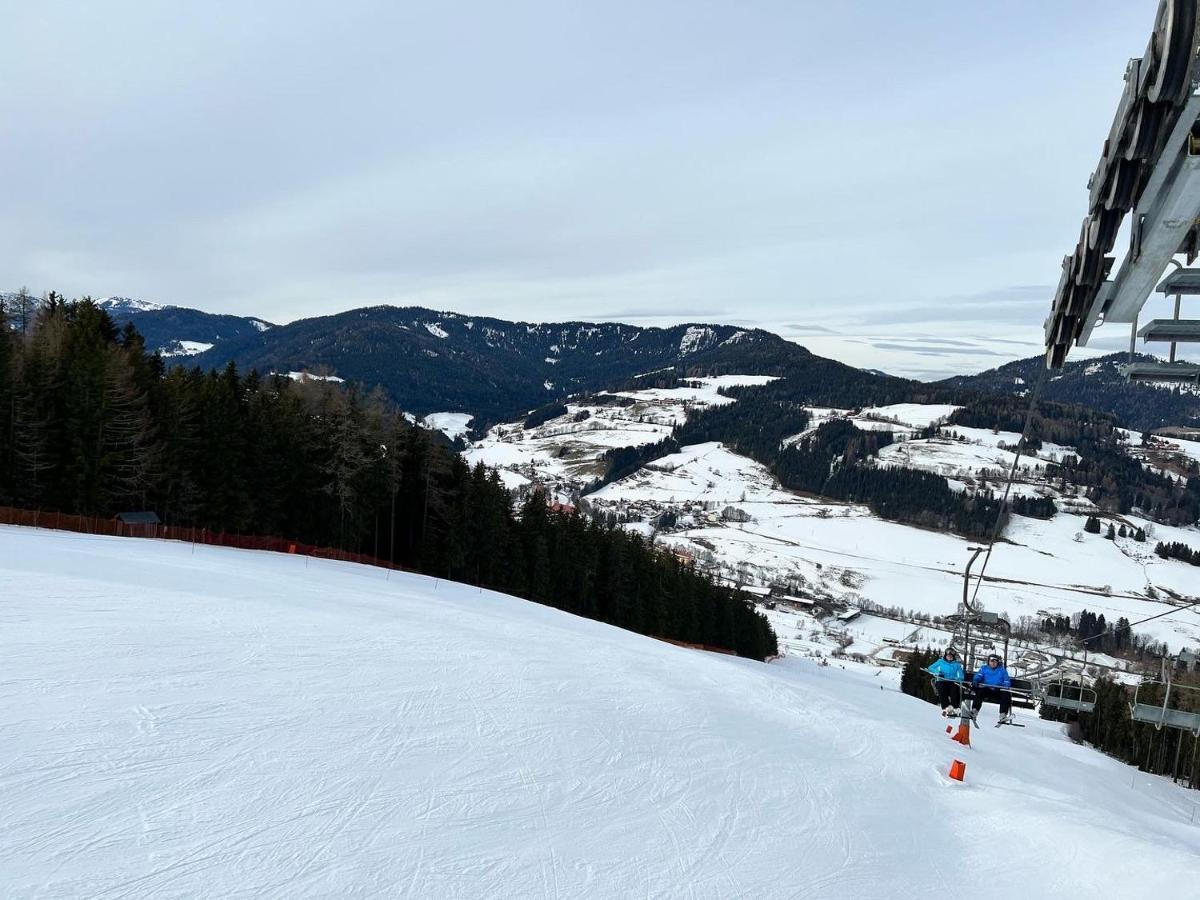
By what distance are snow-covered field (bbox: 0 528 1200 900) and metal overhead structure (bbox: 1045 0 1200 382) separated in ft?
20.0

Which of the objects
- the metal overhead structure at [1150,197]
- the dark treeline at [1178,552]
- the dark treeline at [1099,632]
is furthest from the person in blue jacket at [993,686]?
the dark treeline at [1178,552]

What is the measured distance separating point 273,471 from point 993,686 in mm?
33144

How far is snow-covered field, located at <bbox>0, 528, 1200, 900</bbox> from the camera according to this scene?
594 centimetres

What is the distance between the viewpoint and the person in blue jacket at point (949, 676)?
1371 cm

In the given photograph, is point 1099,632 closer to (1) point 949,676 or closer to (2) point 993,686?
(2) point 993,686

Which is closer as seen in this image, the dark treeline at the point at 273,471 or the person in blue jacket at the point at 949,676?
the person in blue jacket at the point at 949,676

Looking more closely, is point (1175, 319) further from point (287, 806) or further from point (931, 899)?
point (287, 806)

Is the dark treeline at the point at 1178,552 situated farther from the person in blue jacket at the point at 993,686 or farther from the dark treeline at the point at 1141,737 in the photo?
the person in blue jacket at the point at 993,686

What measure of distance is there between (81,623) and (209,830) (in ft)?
24.4

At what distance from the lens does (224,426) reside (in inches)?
1332

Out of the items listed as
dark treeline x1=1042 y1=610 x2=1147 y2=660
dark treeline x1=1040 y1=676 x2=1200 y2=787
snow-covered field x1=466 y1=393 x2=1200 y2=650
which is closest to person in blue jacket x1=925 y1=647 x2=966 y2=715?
dark treeline x1=1040 y1=676 x2=1200 y2=787

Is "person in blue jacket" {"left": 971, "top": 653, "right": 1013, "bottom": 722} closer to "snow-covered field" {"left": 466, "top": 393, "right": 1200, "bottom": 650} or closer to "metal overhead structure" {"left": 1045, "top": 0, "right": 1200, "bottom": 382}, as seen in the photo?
"metal overhead structure" {"left": 1045, "top": 0, "right": 1200, "bottom": 382}

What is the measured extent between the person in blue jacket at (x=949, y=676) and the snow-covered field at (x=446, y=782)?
1.02 m

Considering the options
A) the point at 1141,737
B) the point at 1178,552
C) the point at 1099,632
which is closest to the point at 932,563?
the point at 1099,632
